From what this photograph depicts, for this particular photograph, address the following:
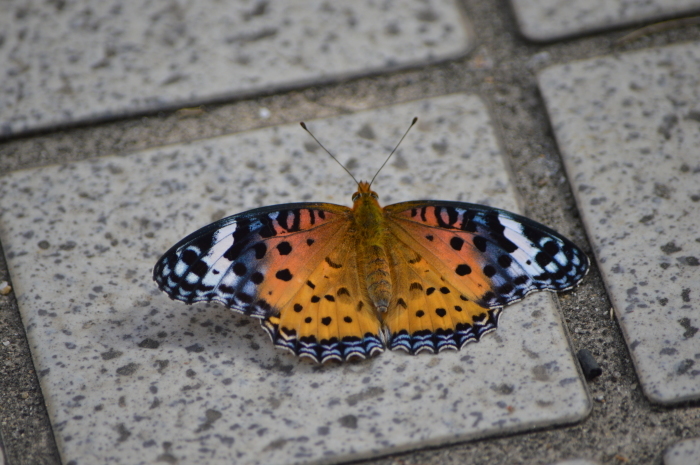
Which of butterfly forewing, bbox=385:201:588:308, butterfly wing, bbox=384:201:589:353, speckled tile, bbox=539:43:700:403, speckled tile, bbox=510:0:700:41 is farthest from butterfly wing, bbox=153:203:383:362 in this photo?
speckled tile, bbox=510:0:700:41

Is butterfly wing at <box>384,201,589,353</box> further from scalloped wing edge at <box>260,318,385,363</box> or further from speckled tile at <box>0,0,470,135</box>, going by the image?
speckled tile at <box>0,0,470,135</box>

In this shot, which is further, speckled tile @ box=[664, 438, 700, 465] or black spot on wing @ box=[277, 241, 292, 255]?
black spot on wing @ box=[277, 241, 292, 255]

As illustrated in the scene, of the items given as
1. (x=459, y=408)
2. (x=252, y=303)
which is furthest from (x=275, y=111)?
(x=459, y=408)

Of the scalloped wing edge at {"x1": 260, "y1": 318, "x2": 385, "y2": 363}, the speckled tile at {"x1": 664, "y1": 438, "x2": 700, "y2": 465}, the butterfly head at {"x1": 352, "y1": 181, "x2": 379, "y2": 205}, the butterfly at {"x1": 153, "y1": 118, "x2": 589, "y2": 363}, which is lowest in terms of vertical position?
the speckled tile at {"x1": 664, "y1": 438, "x2": 700, "y2": 465}

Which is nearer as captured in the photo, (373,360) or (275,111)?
(373,360)

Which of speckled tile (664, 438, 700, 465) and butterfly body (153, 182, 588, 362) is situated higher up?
butterfly body (153, 182, 588, 362)

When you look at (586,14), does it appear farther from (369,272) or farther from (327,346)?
(327,346)

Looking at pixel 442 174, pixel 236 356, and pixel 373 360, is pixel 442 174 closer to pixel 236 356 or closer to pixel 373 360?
pixel 373 360

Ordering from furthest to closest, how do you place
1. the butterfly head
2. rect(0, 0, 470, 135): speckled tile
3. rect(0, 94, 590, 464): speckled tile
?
rect(0, 0, 470, 135): speckled tile < the butterfly head < rect(0, 94, 590, 464): speckled tile
